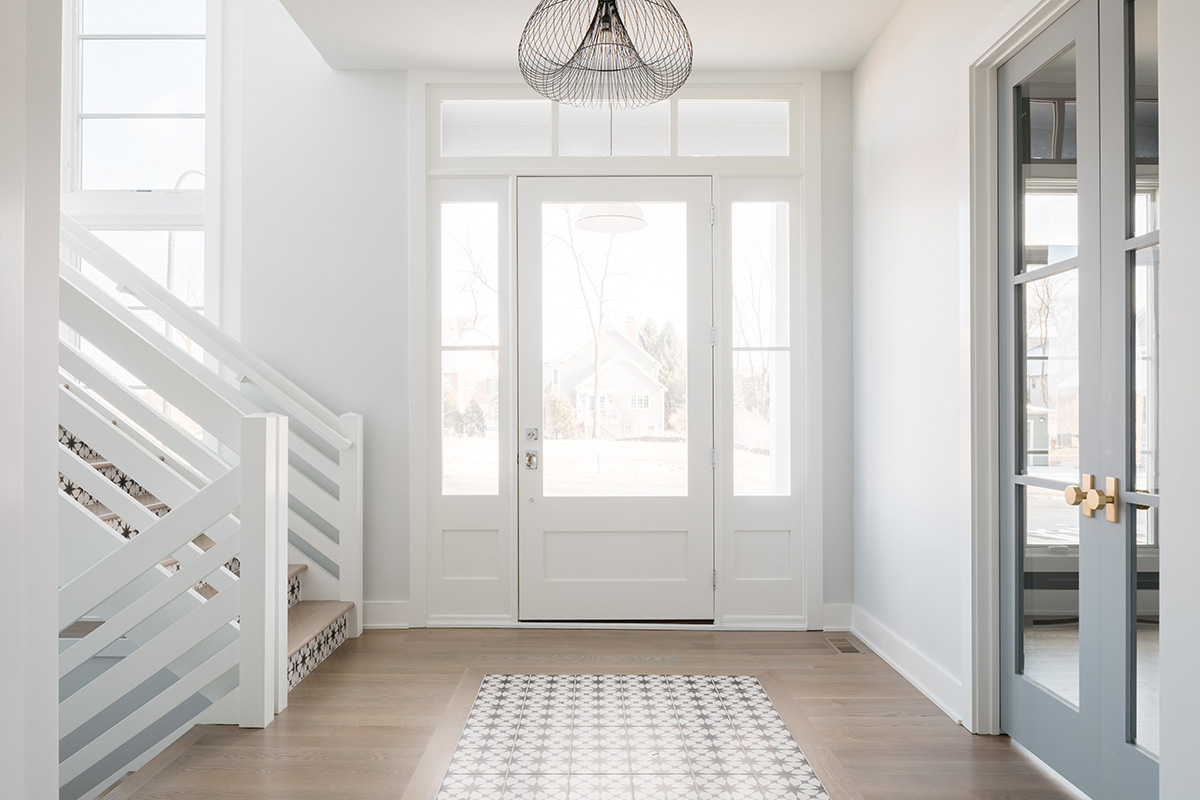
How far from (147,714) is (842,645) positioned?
279 centimetres

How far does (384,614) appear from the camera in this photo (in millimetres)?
3926

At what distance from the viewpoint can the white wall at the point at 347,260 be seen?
3.94m

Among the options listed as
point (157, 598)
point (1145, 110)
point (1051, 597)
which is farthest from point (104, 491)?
point (1145, 110)

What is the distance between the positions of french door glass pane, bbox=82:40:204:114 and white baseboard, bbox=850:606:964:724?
167 inches

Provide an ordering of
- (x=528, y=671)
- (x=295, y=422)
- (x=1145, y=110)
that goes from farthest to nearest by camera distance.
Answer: (x=295, y=422)
(x=528, y=671)
(x=1145, y=110)

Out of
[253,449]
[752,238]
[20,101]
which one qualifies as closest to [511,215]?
[752,238]

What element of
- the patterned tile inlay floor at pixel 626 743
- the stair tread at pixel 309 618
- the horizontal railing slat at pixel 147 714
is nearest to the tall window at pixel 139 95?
the stair tread at pixel 309 618

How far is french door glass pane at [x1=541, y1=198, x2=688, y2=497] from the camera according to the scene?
3.94 metres

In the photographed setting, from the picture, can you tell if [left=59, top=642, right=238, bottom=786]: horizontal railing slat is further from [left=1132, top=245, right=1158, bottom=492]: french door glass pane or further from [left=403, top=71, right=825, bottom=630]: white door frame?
[left=1132, top=245, right=1158, bottom=492]: french door glass pane

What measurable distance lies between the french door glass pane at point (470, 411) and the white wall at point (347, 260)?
0.22 m

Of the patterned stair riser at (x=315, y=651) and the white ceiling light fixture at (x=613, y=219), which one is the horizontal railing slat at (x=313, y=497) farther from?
the white ceiling light fixture at (x=613, y=219)

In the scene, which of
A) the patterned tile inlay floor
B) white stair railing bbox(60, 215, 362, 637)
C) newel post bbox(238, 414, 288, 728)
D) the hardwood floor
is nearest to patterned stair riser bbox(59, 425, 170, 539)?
white stair railing bbox(60, 215, 362, 637)

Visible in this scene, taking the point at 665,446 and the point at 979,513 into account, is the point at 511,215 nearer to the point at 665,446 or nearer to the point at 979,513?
the point at 665,446

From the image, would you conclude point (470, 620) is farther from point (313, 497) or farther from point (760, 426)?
point (760, 426)
